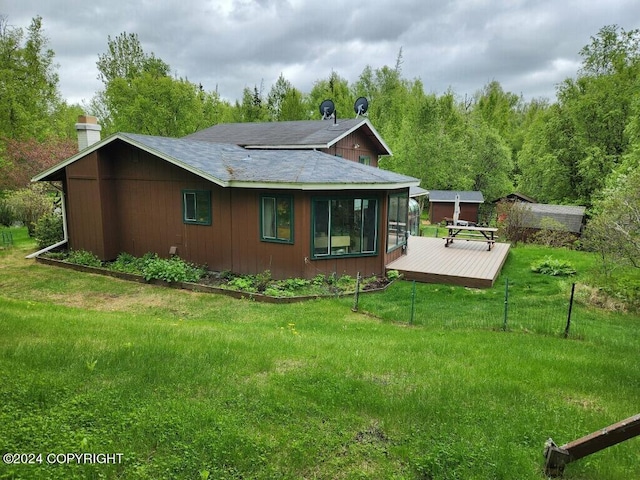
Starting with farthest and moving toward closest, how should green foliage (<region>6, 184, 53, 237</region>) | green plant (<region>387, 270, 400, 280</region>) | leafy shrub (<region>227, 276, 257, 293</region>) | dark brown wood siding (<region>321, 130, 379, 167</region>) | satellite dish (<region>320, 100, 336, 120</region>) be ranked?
satellite dish (<region>320, 100, 336, 120</region>) → green foliage (<region>6, 184, 53, 237</region>) → dark brown wood siding (<region>321, 130, 379, 167</region>) → green plant (<region>387, 270, 400, 280</region>) → leafy shrub (<region>227, 276, 257, 293</region>)

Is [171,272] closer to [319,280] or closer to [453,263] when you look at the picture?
[319,280]

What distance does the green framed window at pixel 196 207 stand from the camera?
37.9 ft

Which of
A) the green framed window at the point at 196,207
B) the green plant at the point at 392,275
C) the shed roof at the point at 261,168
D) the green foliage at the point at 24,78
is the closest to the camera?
the shed roof at the point at 261,168

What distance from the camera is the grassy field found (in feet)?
9.76

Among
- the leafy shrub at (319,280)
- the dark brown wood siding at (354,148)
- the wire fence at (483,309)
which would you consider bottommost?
the wire fence at (483,309)

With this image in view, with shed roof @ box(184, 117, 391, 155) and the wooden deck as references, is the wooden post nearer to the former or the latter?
the wooden deck

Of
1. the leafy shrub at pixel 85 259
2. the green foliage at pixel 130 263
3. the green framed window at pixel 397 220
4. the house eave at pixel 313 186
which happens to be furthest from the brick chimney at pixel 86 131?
the green framed window at pixel 397 220

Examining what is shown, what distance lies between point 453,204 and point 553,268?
18.7 m

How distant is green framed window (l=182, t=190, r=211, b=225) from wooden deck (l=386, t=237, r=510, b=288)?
5433mm

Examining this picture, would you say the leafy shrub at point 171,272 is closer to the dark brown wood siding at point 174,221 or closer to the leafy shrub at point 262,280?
the dark brown wood siding at point 174,221

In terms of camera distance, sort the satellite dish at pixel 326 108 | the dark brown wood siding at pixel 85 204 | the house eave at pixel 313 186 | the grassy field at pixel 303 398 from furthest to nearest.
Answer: the satellite dish at pixel 326 108
the dark brown wood siding at pixel 85 204
the house eave at pixel 313 186
the grassy field at pixel 303 398

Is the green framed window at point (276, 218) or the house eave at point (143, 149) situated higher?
the house eave at point (143, 149)

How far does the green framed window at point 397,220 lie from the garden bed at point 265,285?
168 centimetres

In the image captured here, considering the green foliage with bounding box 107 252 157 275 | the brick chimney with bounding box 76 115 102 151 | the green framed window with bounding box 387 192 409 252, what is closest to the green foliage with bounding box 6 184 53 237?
the brick chimney with bounding box 76 115 102 151
